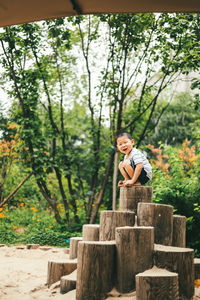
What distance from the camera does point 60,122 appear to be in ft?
31.1

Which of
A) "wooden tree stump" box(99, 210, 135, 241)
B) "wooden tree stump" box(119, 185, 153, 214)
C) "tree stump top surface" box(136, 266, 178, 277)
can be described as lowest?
"tree stump top surface" box(136, 266, 178, 277)

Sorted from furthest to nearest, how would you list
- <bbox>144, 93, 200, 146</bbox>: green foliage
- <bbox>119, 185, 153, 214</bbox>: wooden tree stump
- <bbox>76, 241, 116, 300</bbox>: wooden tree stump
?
<bbox>144, 93, 200, 146</bbox>: green foliage < <bbox>119, 185, 153, 214</bbox>: wooden tree stump < <bbox>76, 241, 116, 300</bbox>: wooden tree stump

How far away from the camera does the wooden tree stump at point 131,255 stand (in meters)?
3.34

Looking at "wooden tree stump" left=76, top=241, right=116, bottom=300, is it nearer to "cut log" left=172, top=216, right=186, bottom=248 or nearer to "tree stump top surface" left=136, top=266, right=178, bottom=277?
"tree stump top surface" left=136, top=266, right=178, bottom=277

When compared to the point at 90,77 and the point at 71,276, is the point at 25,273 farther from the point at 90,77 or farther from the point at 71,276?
the point at 90,77

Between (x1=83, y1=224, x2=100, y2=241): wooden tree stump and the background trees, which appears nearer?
(x1=83, y1=224, x2=100, y2=241): wooden tree stump

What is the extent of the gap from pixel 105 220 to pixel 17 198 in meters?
7.25

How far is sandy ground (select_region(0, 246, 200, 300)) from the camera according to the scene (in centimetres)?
378

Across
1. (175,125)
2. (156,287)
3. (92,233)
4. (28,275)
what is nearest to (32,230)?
(28,275)

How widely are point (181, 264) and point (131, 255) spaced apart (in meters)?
0.51

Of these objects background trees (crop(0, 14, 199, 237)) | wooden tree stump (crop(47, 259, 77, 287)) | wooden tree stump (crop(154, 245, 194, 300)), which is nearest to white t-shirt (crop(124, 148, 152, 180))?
wooden tree stump (crop(154, 245, 194, 300))

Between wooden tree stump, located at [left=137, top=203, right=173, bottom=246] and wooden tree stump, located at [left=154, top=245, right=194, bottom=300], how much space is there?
1.18 feet

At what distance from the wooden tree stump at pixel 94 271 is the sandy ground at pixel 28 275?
13 centimetres

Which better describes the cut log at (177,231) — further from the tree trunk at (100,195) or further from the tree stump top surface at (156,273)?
the tree trunk at (100,195)
